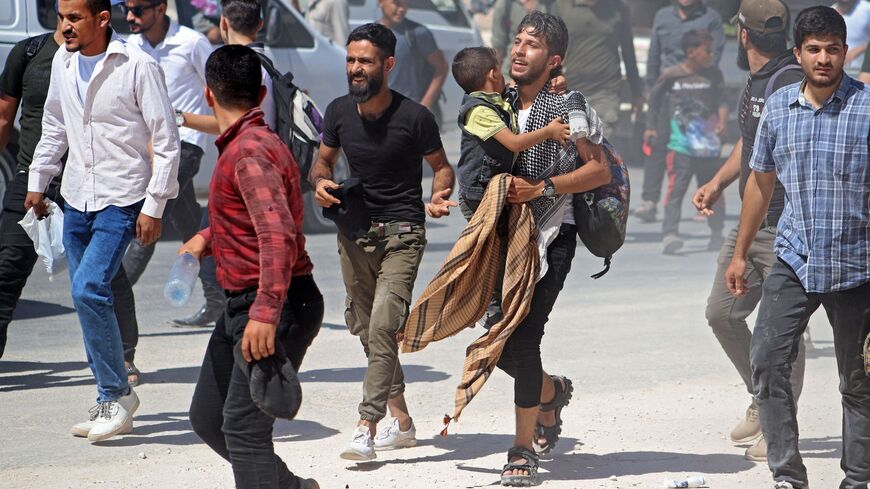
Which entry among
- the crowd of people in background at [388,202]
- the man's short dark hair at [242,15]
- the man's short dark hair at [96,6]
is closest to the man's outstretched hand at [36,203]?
the crowd of people in background at [388,202]

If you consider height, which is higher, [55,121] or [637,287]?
[55,121]

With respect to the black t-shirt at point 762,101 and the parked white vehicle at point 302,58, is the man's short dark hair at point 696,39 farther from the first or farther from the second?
the black t-shirt at point 762,101

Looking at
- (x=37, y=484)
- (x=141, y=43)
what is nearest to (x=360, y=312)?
(x=37, y=484)

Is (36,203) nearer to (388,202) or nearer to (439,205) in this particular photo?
(388,202)

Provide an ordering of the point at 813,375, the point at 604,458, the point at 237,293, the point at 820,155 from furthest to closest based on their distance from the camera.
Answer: the point at 813,375 → the point at 604,458 → the point at 820,155 → the point at 237,293

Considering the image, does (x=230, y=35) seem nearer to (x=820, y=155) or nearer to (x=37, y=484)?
(x=37, y=484)

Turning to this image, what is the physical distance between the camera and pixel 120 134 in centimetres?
597

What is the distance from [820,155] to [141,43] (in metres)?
4.32

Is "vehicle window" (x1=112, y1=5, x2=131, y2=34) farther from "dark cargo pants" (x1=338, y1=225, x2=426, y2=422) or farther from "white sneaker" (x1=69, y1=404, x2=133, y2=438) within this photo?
"dark cargo pants" (x1=338, y1=225, x2=426, y2=422)

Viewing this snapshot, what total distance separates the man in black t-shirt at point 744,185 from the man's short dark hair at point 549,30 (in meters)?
0.99

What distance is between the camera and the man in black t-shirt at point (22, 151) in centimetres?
662

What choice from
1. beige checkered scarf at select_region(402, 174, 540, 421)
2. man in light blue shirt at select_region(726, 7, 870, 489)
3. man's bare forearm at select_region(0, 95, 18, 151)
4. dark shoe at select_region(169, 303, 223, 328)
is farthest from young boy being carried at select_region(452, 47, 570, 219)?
dark shoe at select_region(169, 303, 223, 328)

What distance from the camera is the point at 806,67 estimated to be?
192 inches

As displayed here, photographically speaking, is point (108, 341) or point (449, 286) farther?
point (108, 341)
